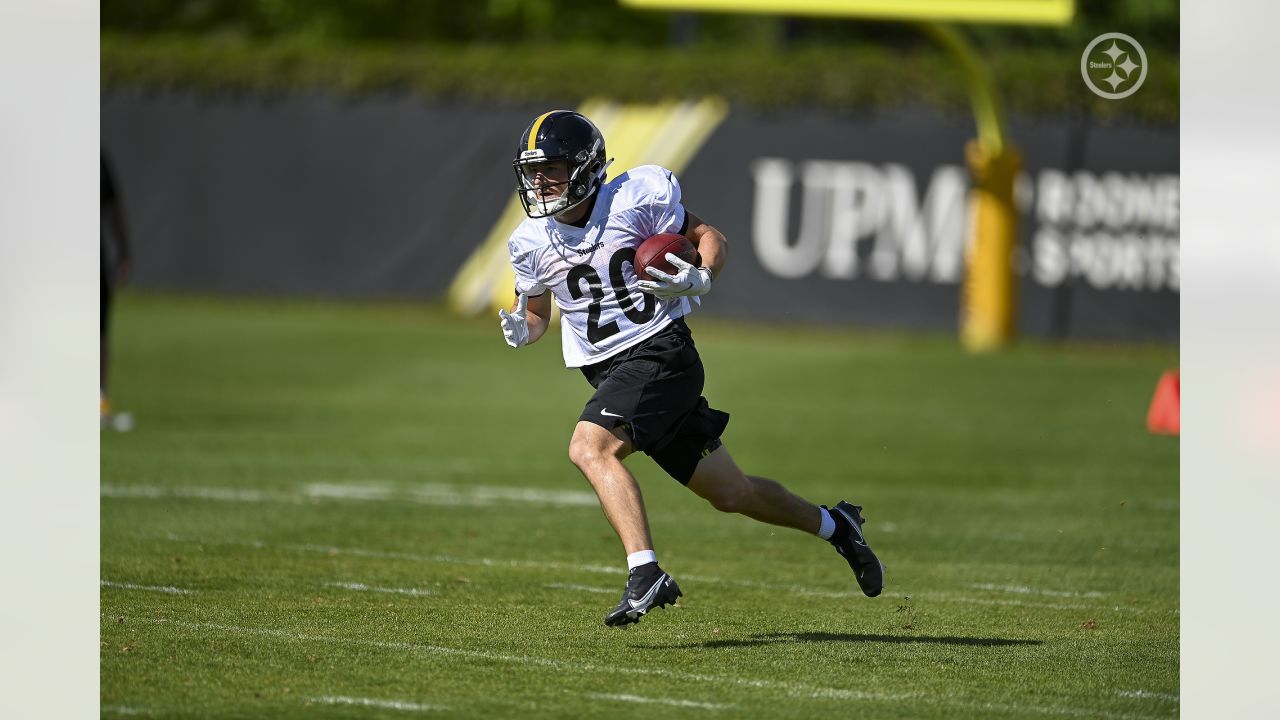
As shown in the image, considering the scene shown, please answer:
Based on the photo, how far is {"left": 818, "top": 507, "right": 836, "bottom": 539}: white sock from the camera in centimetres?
621

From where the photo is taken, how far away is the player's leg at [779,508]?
5996 millimetres

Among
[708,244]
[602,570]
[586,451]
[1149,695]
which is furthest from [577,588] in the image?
[1149,695]

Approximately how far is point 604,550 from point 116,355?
962 cm

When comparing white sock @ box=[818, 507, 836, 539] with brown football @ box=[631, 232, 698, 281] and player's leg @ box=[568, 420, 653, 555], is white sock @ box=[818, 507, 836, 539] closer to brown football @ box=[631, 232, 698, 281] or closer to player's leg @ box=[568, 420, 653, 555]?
player's leg @ box=[568, 420, 653, 555]

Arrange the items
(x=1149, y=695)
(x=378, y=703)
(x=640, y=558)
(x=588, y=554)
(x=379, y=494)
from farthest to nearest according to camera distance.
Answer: (x=379, y=494) → (x=588, y=554) → (x=640, y=558) → (x=1149, y=695) → (x=378, y=703)

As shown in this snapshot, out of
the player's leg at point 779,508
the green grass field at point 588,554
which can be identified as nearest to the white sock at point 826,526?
the player's leg at point 779,508

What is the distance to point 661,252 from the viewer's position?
579 centimetres

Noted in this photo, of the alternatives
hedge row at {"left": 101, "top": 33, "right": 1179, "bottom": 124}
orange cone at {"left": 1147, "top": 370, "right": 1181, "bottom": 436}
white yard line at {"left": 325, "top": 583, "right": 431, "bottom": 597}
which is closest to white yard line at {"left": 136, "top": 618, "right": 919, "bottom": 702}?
white yard line at {"left": 325, "top": 583, "right": 431, "bottom": 597}

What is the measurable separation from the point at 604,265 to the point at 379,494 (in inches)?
148

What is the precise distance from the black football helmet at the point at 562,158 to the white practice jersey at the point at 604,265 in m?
0.10

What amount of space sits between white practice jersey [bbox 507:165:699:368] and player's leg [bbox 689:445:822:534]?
20.1 inches

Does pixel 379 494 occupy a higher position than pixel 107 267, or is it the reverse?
pixel 107 267

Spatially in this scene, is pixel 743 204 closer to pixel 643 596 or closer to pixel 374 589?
pixel 374 589

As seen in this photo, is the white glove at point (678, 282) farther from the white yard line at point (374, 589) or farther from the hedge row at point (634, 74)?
the hedge row at point (634, 74)
